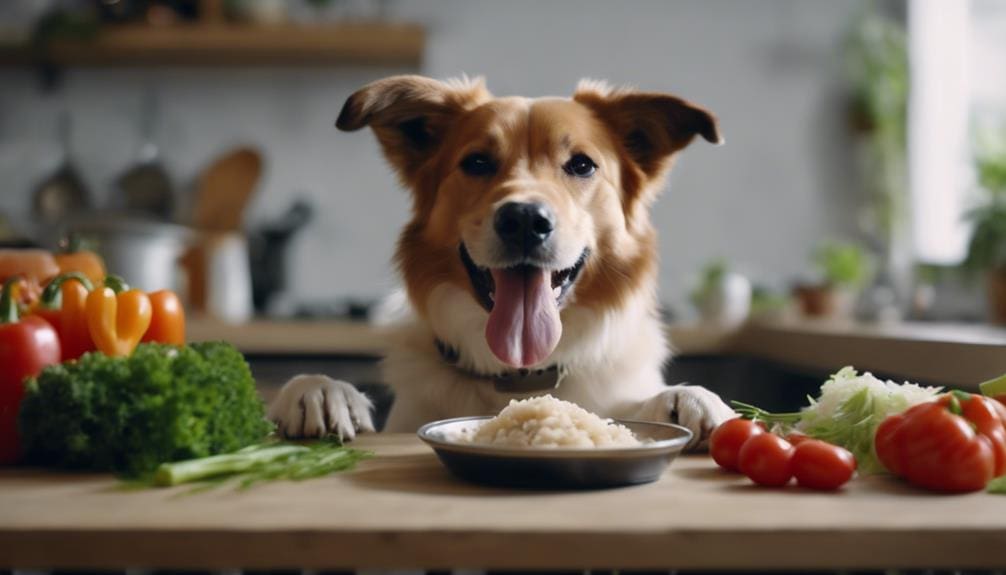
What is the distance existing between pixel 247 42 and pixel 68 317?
337 centimetres

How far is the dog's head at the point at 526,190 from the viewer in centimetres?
174

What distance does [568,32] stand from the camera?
483cm

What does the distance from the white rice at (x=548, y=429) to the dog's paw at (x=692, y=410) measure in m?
0.24

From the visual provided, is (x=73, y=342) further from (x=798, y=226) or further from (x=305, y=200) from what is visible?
(x=798, y=226)

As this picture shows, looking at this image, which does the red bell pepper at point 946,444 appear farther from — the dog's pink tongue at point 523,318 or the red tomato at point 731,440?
the dog's pink tongue at point 523,318

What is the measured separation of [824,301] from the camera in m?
3.96

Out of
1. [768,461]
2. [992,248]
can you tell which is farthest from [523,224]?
[992,248]

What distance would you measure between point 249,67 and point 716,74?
2.52 metres

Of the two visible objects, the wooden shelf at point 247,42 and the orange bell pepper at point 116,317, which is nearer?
the orange bell pepper at point 116,317

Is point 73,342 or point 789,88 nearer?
point 73,342

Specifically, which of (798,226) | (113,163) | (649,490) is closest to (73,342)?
(649,490)

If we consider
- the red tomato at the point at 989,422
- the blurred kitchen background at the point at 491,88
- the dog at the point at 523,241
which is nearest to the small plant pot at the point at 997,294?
the blurred kitchen background at the point at 491,88

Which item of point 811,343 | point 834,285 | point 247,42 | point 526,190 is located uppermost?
point 247,42

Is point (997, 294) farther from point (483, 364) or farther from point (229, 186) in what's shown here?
point (229, 186)
